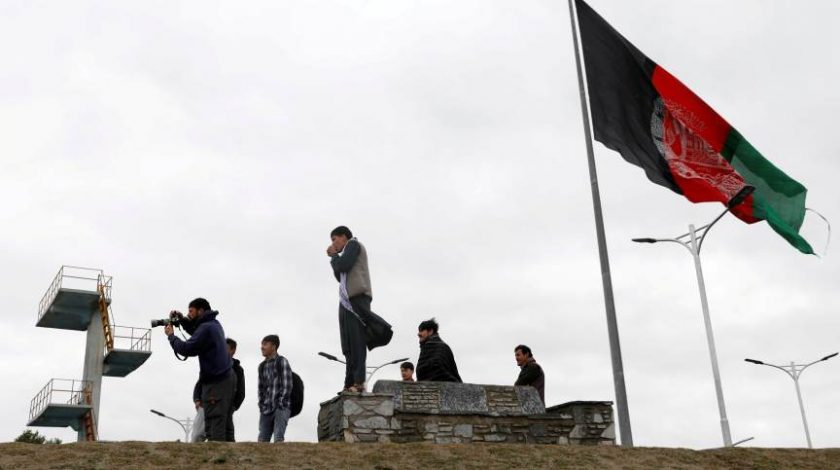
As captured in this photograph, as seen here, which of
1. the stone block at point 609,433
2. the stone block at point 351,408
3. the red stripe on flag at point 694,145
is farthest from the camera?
the red stripe on flag at point 694,145

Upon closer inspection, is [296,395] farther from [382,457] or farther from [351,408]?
[382,457]

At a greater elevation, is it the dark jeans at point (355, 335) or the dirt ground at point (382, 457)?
the dark jeans at point (355, 335)

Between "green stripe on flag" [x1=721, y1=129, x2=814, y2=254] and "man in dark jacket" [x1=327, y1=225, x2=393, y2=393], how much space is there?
6107mm

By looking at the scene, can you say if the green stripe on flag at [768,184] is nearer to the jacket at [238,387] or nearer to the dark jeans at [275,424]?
the dark jeans at [275,424]

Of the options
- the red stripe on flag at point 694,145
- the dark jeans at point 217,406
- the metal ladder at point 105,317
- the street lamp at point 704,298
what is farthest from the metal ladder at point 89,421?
the dark jeans at point 217,406

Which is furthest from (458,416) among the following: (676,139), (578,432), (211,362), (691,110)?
(691,110)

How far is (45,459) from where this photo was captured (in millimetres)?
8180

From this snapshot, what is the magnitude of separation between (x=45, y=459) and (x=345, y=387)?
3.86 meters

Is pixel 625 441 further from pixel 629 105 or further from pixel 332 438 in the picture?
pixel 629 105

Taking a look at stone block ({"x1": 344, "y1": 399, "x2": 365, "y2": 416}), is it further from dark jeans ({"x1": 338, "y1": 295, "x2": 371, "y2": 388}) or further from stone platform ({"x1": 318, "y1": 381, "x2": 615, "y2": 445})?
dark jeans ({"x1": 338, "y1": 295, "x2": 371, "y2": 388})

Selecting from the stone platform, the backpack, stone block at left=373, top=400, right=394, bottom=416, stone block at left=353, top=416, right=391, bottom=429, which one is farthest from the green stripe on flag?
the backpack

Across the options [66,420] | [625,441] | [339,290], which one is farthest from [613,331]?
[66,420]

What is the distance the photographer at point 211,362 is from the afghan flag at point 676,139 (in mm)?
6903

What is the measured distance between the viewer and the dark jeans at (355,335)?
11.0 metres
